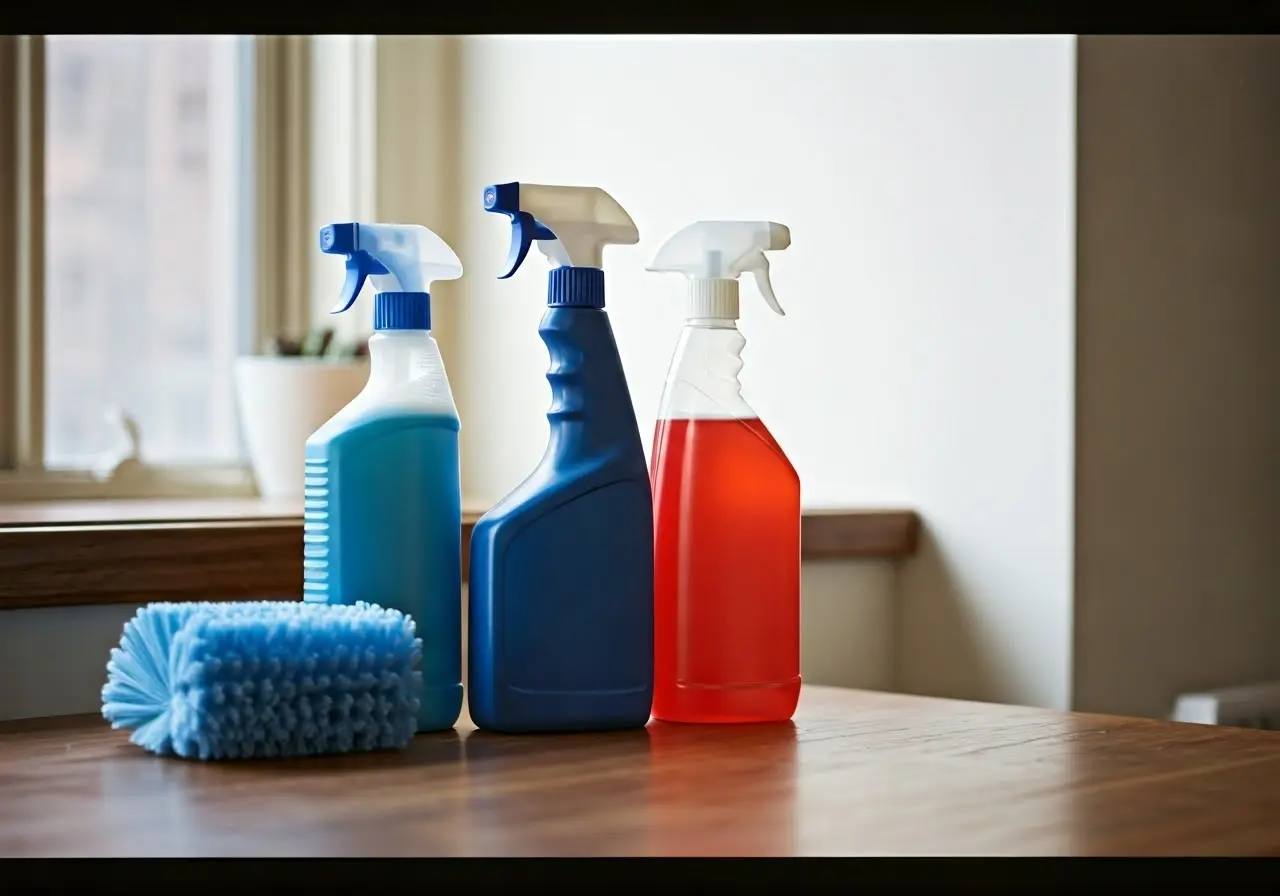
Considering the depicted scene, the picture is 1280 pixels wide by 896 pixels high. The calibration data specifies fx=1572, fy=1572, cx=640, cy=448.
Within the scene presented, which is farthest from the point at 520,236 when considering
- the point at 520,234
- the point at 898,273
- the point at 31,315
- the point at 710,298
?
the point at 31,315

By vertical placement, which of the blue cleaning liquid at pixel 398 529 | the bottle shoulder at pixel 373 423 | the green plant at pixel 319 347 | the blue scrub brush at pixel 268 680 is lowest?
the blue scrub brush at pixel 268 680

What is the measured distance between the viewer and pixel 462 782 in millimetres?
633

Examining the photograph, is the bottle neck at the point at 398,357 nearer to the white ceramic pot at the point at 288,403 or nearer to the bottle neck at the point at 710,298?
the bottle neck at the point at 710,298

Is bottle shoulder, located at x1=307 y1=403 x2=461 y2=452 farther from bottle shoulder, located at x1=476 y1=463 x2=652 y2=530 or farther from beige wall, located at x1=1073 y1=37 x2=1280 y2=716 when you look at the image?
beige wall, located at x1=1073 y1=37 x2=1280 y2=716

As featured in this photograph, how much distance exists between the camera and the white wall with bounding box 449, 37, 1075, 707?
3.44ft

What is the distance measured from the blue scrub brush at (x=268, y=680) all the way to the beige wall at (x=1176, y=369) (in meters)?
0.53

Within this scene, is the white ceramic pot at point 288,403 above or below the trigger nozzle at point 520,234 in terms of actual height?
below

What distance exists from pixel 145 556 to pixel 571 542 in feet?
0.92

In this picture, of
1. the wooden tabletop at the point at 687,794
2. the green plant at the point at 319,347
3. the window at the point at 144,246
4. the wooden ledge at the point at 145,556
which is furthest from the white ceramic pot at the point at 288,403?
the wooden tabletop at the point at 687,794

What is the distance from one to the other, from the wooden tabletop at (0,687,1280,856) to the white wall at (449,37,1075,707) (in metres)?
0.28

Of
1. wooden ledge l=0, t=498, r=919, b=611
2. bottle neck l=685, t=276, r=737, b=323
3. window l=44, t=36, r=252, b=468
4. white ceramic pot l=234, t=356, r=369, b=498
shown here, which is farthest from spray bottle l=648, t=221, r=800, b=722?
window l=44, t=36, r=252, b=468

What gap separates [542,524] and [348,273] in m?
0.17

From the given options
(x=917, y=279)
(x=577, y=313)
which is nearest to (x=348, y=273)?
(x=577, y=313)

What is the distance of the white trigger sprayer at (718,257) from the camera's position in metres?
0.80
